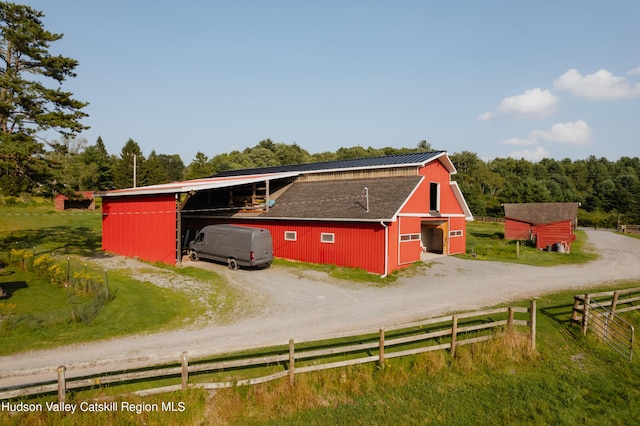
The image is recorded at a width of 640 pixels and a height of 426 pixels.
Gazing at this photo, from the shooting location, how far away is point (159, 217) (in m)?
24.4

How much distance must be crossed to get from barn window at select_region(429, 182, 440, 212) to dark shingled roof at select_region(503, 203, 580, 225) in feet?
58.7

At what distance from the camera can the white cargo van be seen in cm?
2159

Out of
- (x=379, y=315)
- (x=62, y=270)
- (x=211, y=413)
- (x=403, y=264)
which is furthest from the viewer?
(x=403, y=264)

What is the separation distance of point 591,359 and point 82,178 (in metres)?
82.0

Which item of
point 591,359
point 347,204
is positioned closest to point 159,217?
point 347,204

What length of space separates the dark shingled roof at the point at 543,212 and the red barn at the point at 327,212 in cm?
1437

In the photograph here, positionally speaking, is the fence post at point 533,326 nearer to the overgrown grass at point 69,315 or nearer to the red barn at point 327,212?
the red barn at point 327,212

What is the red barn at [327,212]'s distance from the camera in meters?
22.7

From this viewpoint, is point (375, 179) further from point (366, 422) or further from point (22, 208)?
point (22, 208)

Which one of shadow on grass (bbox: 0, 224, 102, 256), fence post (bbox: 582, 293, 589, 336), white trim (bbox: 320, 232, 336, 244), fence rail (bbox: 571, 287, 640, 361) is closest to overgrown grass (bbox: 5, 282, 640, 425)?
fence rail (bbox: 571, 287, 640, 361)

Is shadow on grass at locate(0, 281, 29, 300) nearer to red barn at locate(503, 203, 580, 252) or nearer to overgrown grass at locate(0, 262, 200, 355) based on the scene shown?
overgrown grass at locate(0, 262, 200, 355)

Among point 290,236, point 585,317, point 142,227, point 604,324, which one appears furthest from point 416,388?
point 142,227

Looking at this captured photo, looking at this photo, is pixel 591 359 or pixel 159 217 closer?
pixel 591 359

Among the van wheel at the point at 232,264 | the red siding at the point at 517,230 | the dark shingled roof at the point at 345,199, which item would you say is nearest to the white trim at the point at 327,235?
the dark shingled roof at the point at 345,199
